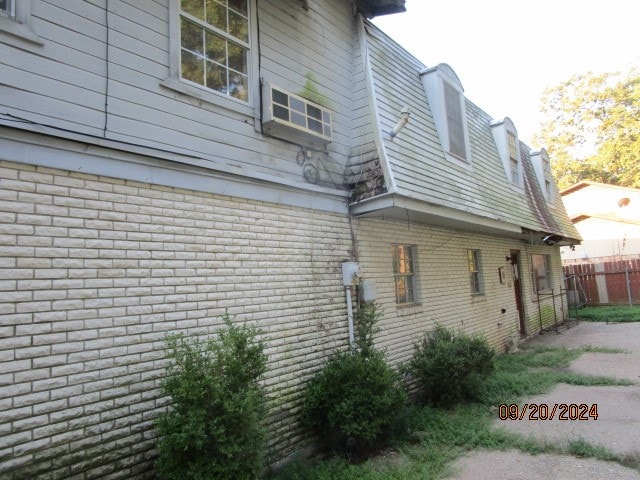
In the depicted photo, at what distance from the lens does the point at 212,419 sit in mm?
3426

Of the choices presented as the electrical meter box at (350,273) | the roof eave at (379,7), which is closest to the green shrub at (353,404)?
the electrical meter box at (350,273)

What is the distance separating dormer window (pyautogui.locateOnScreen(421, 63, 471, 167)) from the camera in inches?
323

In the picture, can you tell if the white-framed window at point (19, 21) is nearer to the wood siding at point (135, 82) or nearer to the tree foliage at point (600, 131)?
the wood siding at point (135, 82)

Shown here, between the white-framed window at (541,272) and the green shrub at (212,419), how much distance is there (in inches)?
495

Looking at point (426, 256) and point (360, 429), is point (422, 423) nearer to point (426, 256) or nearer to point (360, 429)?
point (360, 429)

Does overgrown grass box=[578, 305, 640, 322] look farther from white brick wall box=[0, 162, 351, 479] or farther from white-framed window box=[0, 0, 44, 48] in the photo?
white-framed window box=[0, 0, 44, 48]

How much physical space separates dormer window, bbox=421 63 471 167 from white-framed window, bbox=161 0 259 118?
167 inches

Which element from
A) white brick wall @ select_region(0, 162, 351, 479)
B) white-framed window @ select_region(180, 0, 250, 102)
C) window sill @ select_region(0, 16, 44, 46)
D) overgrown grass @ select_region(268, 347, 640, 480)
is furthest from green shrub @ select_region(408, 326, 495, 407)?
window sill @ select_region(0, 16, 44, 46)

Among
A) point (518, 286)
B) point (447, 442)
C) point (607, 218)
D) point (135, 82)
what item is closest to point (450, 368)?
point (447, 442)

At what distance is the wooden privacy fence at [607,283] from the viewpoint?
1897cm

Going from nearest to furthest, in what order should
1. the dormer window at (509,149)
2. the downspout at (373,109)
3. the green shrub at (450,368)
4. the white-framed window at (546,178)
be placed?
the downspout at (373,109), the green shrub at (450,368), the dormer window at (509,149), the white-framed window at (546,178)

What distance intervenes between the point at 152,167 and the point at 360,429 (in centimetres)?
358

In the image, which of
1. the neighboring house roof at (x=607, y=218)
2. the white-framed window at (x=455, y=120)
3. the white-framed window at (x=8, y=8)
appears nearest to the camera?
the white-framed window at (x=8, y=8)
